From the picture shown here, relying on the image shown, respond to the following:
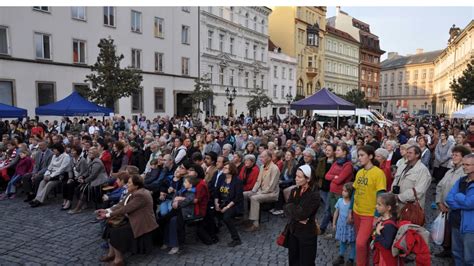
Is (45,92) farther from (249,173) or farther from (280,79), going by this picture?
(280,79)

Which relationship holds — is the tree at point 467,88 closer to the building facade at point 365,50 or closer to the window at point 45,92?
the window at point 45,92

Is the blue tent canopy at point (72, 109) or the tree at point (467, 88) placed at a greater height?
the tree at point (467, 88)

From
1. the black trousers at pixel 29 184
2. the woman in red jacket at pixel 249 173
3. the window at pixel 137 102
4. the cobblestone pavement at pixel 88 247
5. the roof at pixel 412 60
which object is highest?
the roof at pixel 412 60

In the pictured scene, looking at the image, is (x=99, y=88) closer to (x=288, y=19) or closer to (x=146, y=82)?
(x=146, y=82)

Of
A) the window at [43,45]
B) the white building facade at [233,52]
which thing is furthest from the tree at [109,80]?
the white building facade at [233,52]

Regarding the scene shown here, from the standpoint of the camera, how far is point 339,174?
Answer: 642 cm

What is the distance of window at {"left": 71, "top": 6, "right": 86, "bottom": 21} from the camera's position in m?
26.5

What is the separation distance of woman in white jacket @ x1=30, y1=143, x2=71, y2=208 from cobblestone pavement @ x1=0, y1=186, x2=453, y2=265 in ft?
2.78

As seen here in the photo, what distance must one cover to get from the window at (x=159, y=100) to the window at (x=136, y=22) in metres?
5.45

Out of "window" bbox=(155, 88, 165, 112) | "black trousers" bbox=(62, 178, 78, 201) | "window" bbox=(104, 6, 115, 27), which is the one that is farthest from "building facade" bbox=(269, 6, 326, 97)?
"black trousers" bbox=(62, 178, 78, 201)

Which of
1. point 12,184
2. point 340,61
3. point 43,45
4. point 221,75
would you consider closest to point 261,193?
point 12,184

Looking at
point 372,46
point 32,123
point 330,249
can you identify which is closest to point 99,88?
point 32,123

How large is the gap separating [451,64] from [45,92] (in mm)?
62460

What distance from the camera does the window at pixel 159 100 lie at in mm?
33375
